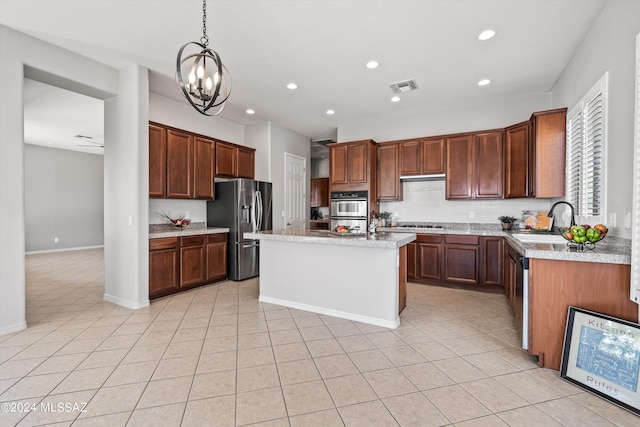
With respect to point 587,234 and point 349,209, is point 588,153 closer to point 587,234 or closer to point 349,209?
point 587,234

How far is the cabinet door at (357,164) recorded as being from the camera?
5.36 metres

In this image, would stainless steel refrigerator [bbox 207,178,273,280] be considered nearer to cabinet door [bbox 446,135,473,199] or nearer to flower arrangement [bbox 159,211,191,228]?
flower arrangement [bbox 159,211,191,228]

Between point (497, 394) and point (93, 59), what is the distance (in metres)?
5.18

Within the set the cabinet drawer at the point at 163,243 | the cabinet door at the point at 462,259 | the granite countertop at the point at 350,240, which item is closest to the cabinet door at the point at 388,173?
the cabinet door at the point at 462,259

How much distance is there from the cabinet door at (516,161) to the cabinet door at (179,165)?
4897 millimetres

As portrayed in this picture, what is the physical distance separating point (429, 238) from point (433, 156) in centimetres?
143

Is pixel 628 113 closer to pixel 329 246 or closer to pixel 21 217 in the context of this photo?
pixel 329 246

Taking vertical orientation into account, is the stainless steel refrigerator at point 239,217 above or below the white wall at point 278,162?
below

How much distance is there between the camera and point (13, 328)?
2.90 meters

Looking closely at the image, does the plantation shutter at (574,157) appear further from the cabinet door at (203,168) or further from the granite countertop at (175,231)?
the cabinet door at (203,168)

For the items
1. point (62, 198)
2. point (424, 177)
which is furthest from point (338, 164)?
point (62, 198)

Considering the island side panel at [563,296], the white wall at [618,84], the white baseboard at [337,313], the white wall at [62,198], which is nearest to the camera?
the island side panel at [563,296]

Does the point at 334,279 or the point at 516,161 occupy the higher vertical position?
the point at 516,161

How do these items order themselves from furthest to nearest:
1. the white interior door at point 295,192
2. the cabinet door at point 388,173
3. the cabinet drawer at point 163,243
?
the white interior door at point 295,192 < the cabinet door at point 388,173 < the cabinet drawer at point 163,243
